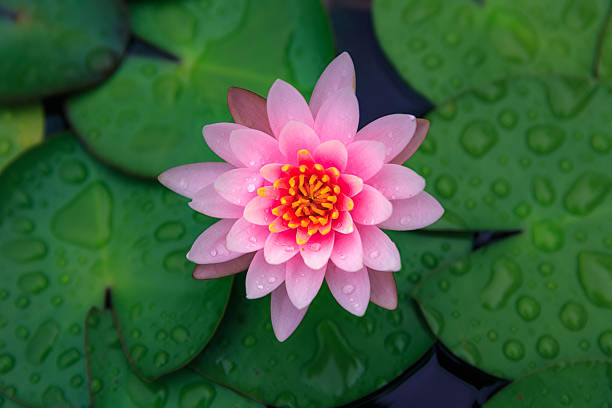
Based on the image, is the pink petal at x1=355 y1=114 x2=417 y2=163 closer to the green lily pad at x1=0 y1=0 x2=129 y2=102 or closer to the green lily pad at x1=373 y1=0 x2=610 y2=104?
the green lily pad at x1=373 y1=0 x2=610 y2=104

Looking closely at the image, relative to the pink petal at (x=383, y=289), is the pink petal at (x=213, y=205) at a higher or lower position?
higher

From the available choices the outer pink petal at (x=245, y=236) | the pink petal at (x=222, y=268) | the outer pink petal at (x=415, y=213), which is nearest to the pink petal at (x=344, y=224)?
the outer pink petal at (x=415, y=213)

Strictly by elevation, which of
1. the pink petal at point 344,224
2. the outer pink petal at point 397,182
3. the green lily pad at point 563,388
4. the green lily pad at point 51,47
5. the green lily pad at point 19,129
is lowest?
the green lily pad at point 563,388

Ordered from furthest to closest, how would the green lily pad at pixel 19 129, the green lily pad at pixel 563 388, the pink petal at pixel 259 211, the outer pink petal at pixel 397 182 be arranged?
the green lily pad at pixel 19 129 → the green lily pad at pixel 563 388 → the pink petal at pixel 259 211 → the outer pink petal at pixel 397 182

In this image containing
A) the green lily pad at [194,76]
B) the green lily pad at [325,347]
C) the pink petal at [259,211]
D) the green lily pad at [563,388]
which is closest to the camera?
the pink petal at [259,211]

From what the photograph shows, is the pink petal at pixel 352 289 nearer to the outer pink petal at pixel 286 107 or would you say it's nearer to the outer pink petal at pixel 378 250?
the outer pink petal at pixel 378 250

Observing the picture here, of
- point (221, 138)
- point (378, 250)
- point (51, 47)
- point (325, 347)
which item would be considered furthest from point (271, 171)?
point (51, 47)

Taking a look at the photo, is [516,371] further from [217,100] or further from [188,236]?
[217,100]
